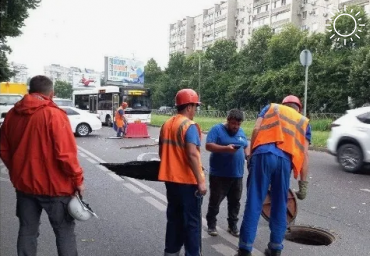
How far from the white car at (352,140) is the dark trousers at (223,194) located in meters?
5.50

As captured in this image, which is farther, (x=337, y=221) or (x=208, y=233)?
(x=337, y=221)

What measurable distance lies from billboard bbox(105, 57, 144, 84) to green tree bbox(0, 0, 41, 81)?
2509cm

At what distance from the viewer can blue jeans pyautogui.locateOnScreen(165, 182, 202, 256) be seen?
3.72 metres

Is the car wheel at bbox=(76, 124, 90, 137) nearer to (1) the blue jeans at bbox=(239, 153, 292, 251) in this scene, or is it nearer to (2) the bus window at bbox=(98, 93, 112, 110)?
(2) the bus window at bbox=(98, 93, 112, 110)

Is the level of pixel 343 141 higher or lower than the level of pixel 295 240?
higher

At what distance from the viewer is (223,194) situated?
5.02 meters

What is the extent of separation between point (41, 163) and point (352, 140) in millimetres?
8203

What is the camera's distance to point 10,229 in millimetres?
5238

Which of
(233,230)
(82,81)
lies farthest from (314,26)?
(233,230)

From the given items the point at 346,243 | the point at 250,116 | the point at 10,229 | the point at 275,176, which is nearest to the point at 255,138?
the point at 275,176

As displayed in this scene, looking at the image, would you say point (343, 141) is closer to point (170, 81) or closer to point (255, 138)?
point (255, 138)

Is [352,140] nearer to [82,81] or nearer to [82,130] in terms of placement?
[82,130]

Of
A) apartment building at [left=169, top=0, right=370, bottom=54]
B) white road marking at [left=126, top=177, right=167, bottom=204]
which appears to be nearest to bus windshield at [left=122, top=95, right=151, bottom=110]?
white road marking at [left=126, top=177, right=167, bottom=204]

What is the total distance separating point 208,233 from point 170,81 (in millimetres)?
58628
